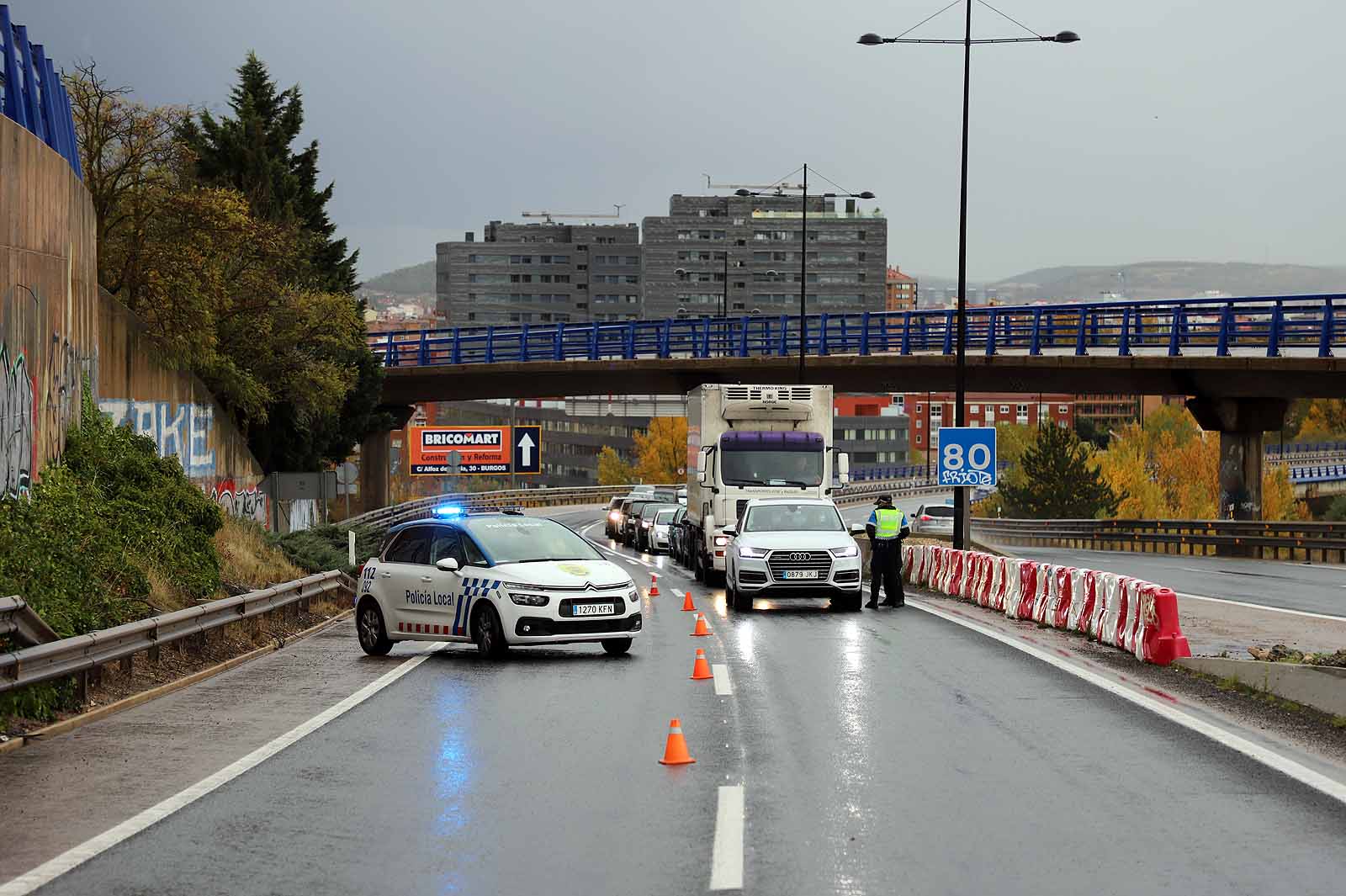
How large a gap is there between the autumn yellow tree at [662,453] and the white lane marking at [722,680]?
12391cm

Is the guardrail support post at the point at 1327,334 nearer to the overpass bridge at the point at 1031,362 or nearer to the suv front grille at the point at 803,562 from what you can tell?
the overpass bridge at the point at 1031,362

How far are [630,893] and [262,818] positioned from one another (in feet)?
8.96

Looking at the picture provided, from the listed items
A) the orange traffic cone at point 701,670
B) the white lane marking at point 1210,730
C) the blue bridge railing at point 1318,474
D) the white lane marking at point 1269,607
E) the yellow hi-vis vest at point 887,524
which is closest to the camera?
the white lane marking at point 1210,730

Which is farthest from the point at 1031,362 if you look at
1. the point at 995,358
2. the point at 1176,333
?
the point at 1176,333

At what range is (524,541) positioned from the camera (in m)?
19.0

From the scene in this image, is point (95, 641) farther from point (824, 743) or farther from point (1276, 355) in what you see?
point (1276, 355)

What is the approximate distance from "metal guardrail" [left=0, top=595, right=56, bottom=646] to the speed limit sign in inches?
781

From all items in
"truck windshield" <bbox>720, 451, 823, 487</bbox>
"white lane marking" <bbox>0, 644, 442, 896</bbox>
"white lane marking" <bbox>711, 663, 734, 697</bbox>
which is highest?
"truck windshield" <bbox>720, 451, 823, 487</bbox>

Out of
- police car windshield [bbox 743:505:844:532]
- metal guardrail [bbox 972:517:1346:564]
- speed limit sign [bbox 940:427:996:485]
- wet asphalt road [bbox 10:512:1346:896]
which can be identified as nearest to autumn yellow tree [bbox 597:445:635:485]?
metal guardrail [bbox 972:517:1346:564]

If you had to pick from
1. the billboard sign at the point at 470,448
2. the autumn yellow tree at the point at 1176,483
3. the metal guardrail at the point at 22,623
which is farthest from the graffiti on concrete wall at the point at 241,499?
the autumn yellow tree at the point at 1176,483

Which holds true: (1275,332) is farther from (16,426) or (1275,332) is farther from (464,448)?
(464,448)

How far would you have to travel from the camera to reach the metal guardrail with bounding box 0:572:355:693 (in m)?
12.3

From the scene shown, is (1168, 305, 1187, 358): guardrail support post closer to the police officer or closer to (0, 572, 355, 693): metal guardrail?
the police officer

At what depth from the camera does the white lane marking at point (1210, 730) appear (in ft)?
33.7
